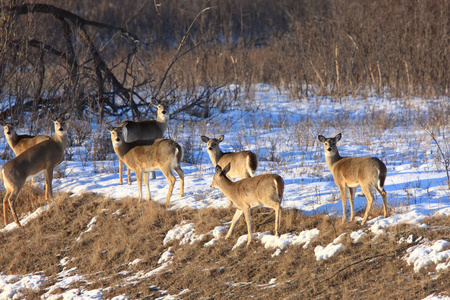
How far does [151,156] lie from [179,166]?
51 cm

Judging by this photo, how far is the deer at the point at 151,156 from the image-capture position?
9055 millimetres

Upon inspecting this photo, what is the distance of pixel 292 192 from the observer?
9055 millimetres

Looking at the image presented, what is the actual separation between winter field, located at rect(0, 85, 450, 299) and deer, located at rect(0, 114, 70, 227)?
486mm

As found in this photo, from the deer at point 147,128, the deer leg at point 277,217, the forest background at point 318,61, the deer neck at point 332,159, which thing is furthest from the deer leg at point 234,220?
the forest background at point 318,61

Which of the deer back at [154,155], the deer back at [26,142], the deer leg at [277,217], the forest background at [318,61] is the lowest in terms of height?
the deer leg at [277,217]

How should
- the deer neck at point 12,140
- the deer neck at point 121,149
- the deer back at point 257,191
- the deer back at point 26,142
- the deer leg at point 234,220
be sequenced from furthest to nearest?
the deer neck at point 12,140
the deer back at point 26,142
the deer neck at point 121,149
the deer leg at point 234,220
the deer back at point 257,191

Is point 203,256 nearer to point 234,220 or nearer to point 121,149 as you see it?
point 234,220

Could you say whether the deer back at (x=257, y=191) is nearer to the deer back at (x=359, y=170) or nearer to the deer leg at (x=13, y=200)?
the deer back at (x=359, y=170)

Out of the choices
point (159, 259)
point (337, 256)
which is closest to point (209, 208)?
point (159, 259)

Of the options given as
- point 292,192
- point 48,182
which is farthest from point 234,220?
point 48,182

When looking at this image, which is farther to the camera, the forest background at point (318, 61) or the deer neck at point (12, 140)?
the forest background at point (318, 61)

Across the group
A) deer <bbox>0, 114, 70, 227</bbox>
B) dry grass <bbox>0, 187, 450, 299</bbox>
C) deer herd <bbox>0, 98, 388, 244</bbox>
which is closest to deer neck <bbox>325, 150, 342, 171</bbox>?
deer herd <bbox>0, 98, 388, 244</bbox>

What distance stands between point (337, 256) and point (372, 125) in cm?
902

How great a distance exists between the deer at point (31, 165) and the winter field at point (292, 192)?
0.49 m
